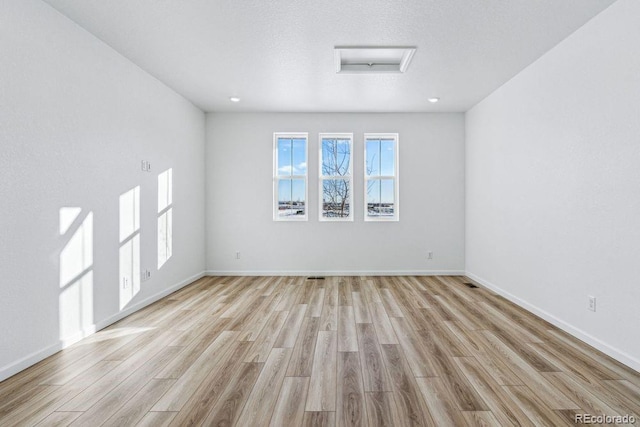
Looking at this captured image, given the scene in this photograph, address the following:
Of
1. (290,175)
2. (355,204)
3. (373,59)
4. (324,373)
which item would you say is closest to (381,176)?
(355,204)

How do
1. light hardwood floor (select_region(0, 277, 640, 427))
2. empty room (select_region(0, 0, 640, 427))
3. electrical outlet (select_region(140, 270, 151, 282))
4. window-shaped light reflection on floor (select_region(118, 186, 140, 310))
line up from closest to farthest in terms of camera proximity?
light hardwood floor (select_region(0, 277, 640, 427)), empty room (select_region(0, 0, 640, 427)), window-shaped light reflection on floor (select_region(118, 186, 140, 310)), electrical outlet (select_region(140, 270, 151, 282))

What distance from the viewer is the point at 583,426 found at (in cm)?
160

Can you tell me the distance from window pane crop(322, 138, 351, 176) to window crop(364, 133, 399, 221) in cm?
35

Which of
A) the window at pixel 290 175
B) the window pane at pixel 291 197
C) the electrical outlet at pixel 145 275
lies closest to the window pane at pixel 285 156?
the window at pixel 290 175

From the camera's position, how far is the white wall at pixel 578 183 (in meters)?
2.29

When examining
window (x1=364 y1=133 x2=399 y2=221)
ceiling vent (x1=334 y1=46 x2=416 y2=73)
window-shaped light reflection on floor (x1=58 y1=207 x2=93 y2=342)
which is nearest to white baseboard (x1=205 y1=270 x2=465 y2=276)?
window (x1=364 y1=133 x2=399 y2=221)

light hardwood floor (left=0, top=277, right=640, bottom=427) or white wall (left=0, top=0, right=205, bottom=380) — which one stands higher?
white wall (left=0, top=0, right=205, bottom=380)

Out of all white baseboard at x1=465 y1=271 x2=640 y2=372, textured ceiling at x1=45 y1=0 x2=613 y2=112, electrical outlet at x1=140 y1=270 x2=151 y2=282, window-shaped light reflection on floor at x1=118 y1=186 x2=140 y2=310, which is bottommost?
white baseboard at x1=465 y1=271 x2=640 y2=372

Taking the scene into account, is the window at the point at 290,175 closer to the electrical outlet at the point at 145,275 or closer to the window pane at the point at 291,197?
the window pane at the point at 291,197

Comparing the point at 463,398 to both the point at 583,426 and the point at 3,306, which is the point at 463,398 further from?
the point at 3,306

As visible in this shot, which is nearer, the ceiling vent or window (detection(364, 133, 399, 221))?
the ceiling vent

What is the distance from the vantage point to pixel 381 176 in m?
5.41

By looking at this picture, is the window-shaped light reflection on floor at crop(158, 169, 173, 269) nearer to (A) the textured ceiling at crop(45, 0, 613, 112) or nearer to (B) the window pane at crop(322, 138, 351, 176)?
(A) the textured ceiling at crop(45, 0, 613, 112)

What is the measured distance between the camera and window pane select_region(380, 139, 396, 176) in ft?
17.9
